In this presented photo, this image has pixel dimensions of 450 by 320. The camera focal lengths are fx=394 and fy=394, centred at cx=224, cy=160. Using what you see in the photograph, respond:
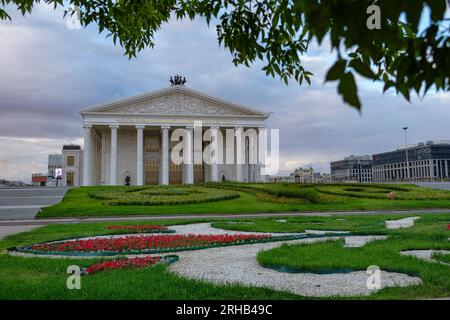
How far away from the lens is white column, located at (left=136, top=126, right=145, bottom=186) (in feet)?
201

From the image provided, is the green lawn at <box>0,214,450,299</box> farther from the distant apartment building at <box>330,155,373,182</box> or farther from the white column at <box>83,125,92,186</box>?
the distant apartment building at <box>330,155,373,182</box>

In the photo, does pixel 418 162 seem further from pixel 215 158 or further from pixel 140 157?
pixel 140 157

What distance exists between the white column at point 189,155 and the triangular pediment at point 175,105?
10.5 ft

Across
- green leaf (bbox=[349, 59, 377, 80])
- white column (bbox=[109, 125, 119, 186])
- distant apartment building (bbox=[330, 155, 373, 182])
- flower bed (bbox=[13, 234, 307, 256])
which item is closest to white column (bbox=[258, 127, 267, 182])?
white column (bbox=[109, 125, 119, 186])

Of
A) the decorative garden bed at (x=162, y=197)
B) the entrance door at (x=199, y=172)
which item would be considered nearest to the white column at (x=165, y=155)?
the entrance door at (x=199, y=172)

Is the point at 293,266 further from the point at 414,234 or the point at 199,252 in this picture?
the point at 414,234

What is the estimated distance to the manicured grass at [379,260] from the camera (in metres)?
5.37

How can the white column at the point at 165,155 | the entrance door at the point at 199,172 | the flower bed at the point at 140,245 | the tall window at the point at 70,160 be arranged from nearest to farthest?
the flower bed at the point at 140,245
the white column at the point at 165,155
the entrance door at the point at 199,172
the tall window at the point at 70,160

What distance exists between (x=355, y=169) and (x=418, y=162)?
3834 centimetres

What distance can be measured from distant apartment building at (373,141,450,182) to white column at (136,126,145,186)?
245 feet

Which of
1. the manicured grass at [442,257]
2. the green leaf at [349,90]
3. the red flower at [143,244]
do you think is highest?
the green leaf at [349,90]

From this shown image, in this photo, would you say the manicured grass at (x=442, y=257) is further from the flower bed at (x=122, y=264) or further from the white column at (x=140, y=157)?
the white column at (x=140, y=157)

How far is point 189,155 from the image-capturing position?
64812 mm
